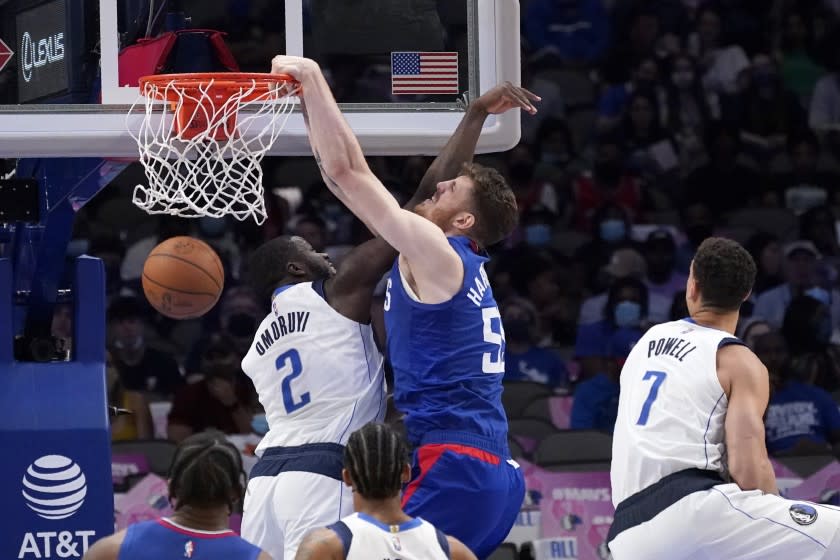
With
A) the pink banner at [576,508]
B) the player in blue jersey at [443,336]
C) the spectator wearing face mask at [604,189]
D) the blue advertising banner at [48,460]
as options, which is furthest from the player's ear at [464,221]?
the spectator wearing face mask at [604,189]

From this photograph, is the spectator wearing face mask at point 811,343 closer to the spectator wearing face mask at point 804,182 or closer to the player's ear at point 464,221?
the spectator wearing face mask at point 804,182

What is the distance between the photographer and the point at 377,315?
9031 mm

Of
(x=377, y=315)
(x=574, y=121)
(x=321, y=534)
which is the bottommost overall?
(x=321, y=534)

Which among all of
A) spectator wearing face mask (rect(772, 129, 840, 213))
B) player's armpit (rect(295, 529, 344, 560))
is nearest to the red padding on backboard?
player's armpit (rect(295, 529, 344, 560))

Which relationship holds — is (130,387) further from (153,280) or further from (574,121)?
(574,121)

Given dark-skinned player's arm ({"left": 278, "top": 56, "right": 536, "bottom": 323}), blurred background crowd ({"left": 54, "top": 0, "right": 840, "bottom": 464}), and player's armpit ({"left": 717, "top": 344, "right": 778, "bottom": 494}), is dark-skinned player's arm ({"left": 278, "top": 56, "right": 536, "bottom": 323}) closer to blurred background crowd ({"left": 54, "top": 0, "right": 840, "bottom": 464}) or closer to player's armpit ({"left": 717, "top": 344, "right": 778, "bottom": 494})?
player's armpit ({"left": 717, "top": 344, "right": 778, "bottom": 494})

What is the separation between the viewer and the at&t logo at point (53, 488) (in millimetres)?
5766

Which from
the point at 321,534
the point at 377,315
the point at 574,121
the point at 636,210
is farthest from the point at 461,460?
the point at 574,121

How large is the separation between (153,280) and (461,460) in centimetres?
189

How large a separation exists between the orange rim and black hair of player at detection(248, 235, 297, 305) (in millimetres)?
587

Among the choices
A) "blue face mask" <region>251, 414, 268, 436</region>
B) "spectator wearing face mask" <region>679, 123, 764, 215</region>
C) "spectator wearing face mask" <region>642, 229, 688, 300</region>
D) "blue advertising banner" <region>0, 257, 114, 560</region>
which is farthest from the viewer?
"spectator wearing face mask" <region>679, 123, 764, 215</region>

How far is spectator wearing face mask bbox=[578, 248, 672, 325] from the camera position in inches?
399

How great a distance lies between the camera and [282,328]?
17.7 ft

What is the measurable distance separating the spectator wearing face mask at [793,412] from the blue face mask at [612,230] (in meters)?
2.26
